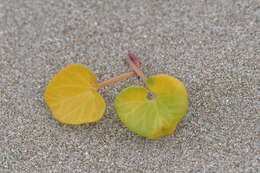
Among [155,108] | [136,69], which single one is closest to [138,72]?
[136,69]

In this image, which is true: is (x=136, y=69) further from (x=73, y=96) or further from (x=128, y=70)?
(x=73, y=96)

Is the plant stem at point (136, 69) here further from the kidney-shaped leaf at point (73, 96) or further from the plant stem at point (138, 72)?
the kidney-shaped leaf at point (73, 96)

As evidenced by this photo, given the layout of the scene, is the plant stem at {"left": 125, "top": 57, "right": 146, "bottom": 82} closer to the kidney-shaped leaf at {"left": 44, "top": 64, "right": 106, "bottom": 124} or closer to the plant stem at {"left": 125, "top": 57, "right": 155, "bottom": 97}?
the plant stem at {"left": 125, "top": 57, "right": 155, "bottom": 97}

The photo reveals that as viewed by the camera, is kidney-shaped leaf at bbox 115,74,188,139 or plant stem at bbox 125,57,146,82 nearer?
kidney-shaped leaf at bbox 115,74,188,139

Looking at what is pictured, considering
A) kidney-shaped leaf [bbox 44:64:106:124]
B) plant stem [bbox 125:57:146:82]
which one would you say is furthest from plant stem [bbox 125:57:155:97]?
kidney-shaped leaf [bbox 44:64:106:124]

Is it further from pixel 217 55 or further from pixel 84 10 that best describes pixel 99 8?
pixel 217 55

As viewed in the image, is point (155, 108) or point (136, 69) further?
point (136, 69)
